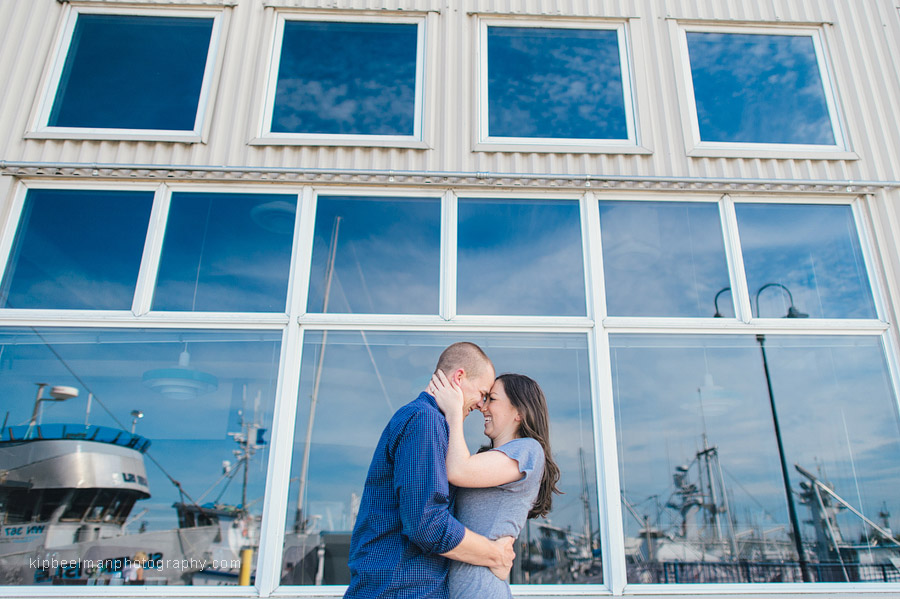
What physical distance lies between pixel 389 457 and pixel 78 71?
4.34 m

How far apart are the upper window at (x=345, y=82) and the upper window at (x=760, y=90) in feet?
7.19

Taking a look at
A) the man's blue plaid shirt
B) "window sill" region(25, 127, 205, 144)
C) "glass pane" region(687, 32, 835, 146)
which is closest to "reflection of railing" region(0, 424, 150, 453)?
"window sill" region(25, 127, 205, 144)

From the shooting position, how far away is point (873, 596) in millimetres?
3525

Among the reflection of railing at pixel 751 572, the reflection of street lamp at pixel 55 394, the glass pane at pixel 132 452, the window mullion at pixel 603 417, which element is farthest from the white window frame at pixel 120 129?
the reflection of railing at pixel 751 572

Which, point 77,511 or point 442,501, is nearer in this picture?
point 442,501

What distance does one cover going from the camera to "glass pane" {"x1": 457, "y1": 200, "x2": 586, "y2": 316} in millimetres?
4055

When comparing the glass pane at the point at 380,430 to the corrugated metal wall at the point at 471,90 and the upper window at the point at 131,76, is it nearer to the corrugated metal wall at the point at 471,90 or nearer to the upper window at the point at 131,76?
the corrugated metal wall at the point at 471,90

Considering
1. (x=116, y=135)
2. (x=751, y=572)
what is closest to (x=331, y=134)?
(x=116, y=135)

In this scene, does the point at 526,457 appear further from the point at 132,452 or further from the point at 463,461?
the point at 132,452

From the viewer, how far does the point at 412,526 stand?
1860 millimetres

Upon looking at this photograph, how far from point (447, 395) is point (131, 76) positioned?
13.1ft

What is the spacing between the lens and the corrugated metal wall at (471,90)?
430 centimetres

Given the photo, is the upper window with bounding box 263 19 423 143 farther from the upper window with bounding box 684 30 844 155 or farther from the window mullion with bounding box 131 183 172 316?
the upper window with bounding box 684 30 844 155

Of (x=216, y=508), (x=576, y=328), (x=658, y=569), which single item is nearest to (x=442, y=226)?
(x=576, y=328)
